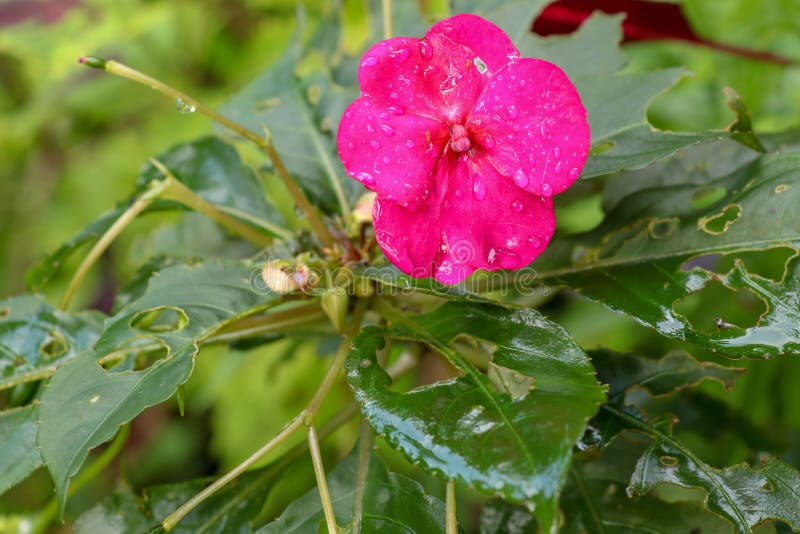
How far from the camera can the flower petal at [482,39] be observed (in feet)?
2.40

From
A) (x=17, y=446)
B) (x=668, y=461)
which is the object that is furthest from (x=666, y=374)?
(x=17, y=446)

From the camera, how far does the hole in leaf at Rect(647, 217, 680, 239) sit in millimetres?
915

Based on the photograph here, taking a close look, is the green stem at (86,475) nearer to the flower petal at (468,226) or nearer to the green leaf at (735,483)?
the flower petal at (468,226)

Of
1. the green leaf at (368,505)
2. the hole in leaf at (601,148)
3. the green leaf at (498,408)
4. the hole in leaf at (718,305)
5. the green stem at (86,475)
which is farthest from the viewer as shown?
the hole in leaf at (718,305)

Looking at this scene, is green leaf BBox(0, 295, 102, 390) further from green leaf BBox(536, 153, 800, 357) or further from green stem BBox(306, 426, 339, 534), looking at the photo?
green leaf BBox(536, 153, 800, 357)

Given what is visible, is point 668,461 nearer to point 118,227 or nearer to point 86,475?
point 118,227

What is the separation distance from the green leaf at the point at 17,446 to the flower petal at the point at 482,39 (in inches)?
24.1

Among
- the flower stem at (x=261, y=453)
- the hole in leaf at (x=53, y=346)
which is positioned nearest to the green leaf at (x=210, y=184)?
the hole in leaf at (x=53, y=346)

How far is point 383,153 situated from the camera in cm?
72

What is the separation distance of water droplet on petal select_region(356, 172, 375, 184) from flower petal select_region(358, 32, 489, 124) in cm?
7

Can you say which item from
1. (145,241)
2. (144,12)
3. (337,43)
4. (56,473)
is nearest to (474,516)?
(145,241)

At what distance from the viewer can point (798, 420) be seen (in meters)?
1.45

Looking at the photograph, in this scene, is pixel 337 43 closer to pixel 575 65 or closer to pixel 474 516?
pixel 575 65

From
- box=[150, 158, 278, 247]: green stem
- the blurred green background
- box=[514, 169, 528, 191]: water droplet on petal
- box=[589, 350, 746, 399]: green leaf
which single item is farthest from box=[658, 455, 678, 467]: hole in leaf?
the blurred green background
